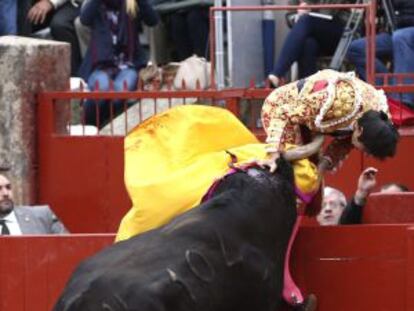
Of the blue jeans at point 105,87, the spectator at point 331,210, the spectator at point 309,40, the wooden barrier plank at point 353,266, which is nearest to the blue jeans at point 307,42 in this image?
the spectator at point 309,40

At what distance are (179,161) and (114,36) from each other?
4581 millimetres

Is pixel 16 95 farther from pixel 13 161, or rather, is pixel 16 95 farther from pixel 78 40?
pixel 78 40

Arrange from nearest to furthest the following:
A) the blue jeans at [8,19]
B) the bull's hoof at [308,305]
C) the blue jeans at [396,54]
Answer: the bull's hoof at [308,305] < the blue jeans at [396,54] < the blue jeans at [8,19]

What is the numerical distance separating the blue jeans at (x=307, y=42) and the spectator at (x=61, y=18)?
1.92m

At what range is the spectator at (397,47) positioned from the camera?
11820 millimetres

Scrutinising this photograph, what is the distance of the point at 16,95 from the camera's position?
11617 mm

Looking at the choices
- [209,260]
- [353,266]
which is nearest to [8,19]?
[353,266]

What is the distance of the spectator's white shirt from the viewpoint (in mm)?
10320

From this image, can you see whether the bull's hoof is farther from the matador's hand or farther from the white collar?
the white collar

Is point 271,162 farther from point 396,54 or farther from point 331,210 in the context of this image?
point 396,54

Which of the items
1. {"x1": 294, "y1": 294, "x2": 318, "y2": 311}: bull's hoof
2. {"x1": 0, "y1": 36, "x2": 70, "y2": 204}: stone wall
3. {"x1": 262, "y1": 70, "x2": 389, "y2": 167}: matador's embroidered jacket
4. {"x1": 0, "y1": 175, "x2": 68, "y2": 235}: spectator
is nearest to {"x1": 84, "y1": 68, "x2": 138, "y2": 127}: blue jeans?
{"x1": 0, "y1": 36, "x2": 70, "y2": 204}: stone wall

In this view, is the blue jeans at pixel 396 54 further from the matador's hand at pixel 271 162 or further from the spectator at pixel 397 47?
the matador's hand at pixel 271 162

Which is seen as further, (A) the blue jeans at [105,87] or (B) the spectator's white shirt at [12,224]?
(A) the blue jeans at [105,87]

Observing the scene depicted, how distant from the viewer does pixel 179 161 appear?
327 inches
